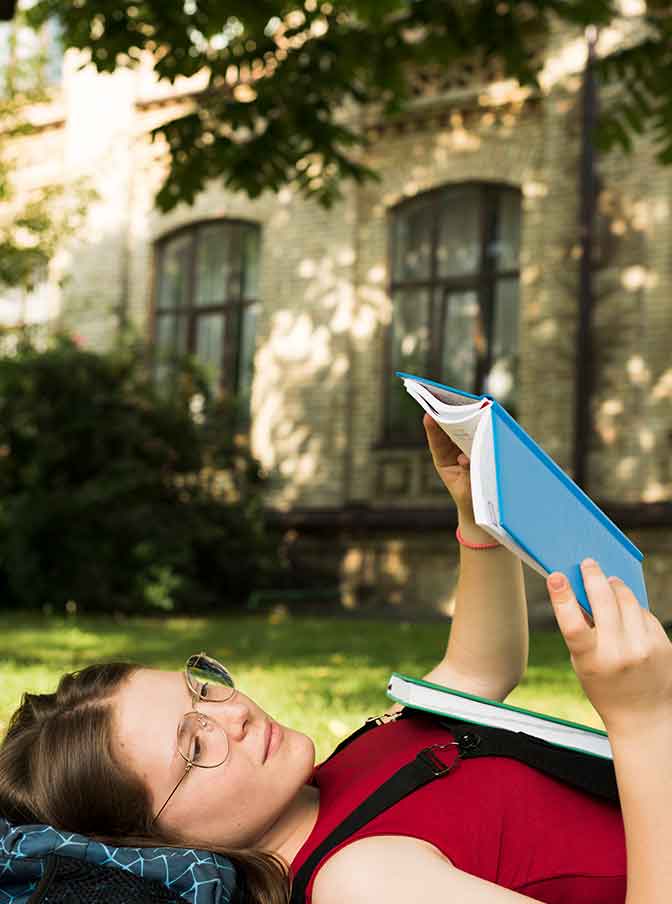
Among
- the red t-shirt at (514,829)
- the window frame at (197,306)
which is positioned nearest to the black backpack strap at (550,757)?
the red t-shirt at (514,829)

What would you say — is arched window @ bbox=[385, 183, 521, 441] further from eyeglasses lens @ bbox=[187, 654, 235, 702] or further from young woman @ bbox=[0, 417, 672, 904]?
young woman @ bbox=[0, 417, 672, 904]

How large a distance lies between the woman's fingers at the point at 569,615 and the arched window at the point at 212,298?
15.1 metres

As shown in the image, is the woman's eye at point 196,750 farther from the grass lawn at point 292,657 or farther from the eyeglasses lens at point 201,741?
the grass lawn at point 292,657

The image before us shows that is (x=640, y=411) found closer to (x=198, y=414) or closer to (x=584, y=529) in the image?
(x=198, y=414)

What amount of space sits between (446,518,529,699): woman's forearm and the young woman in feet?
0.41

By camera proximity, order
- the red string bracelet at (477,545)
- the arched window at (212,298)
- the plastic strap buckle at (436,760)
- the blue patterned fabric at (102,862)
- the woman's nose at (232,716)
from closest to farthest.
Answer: the blue patterned fabric at (102,862)
the plastic strap buckle at (436,760)
the woman's nose at (232,716)
the red string bracelet at (477,545)
the arched window at (212,298)

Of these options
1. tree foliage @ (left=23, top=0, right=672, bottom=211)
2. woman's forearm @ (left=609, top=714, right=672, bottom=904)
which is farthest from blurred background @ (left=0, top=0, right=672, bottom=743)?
woman's forearm @ (left=609, top=714, right=672, bottom=904)

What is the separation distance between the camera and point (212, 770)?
219 centimetres

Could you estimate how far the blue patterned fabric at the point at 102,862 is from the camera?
1982 mm

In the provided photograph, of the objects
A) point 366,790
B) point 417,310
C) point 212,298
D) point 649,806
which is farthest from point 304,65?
point 212,298

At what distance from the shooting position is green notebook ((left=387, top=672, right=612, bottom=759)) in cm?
223

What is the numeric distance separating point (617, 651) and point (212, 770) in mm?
812

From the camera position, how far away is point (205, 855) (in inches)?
82.4

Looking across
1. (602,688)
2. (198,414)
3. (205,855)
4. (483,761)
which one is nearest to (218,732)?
(205,855)
